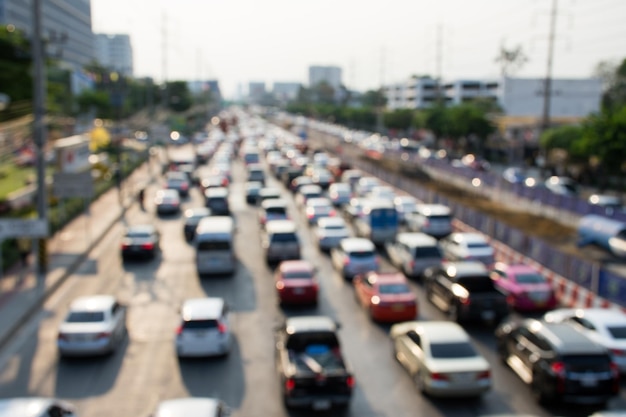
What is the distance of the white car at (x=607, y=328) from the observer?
54.4 feet

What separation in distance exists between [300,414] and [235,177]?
49.4 m

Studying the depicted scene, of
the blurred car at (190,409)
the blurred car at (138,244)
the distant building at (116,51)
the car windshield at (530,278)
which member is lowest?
the blurred car at (138,244)

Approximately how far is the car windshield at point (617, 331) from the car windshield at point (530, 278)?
528 centimetres

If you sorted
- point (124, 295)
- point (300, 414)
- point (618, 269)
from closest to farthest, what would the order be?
point (300, 414)
point (124, 295)
point (618, 269)

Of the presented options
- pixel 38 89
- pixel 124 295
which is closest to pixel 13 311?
pixel 124 295

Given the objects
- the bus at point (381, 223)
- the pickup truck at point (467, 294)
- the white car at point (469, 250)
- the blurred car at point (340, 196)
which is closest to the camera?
the pickup truck at point (467, 294)

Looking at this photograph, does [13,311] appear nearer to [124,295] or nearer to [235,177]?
[124,295]

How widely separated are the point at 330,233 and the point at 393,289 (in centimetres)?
1066

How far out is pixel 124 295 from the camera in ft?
80.1

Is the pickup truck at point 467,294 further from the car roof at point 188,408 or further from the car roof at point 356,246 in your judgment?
the car roof at point 188,408

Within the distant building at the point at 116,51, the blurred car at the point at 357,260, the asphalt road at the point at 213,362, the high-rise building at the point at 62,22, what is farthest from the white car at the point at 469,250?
the high-rise building at the point at 62,22

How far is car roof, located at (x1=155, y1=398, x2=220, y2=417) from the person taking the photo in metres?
11.3

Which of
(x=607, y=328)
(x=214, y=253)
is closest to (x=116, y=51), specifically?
(x=214, y=253)

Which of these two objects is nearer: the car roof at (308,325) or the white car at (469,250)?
the car roof at (308,325)
